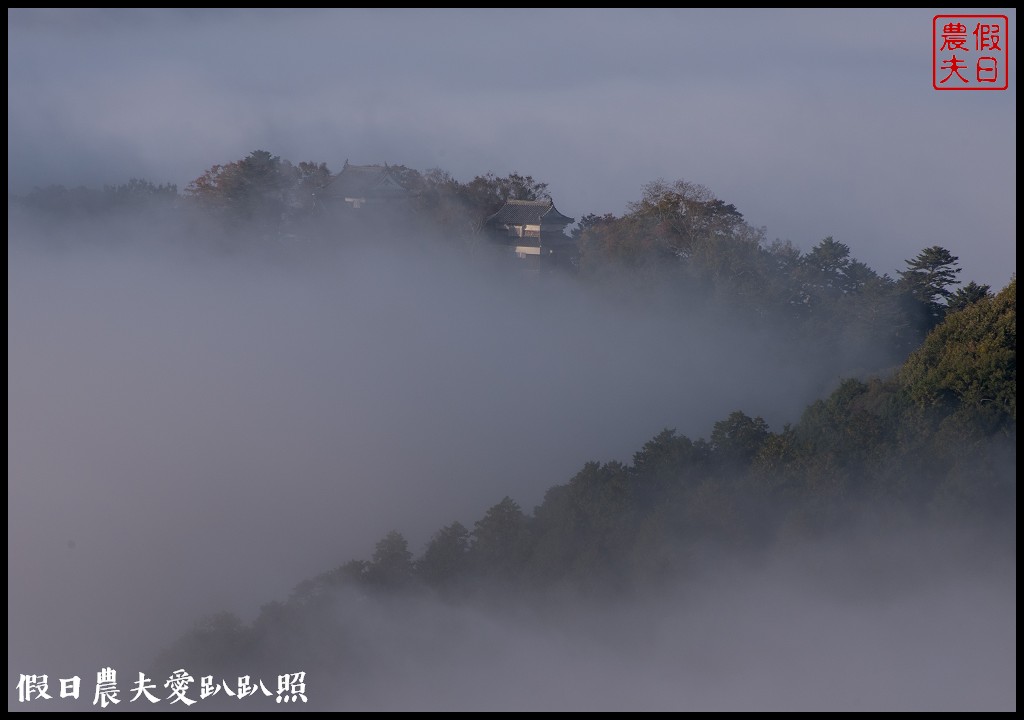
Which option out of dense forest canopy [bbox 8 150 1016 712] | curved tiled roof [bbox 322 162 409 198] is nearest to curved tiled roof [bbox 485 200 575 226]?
curved tiled roof [bbox 322 162 409 198]

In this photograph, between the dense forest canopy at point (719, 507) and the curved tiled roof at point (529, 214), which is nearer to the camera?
the dense forest canopy at point (719, 507)

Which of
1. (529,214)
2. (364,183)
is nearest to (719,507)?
(529,214)

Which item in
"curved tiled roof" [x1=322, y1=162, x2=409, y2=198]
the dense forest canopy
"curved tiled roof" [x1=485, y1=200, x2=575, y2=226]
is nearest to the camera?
the dense forest canopy

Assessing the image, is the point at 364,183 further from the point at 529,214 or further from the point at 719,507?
the point at 719,507

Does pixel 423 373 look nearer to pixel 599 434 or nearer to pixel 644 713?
pixel 599 434

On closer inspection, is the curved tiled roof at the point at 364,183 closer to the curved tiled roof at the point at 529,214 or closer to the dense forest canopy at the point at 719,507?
the curved tiled roof at the point at 529,214

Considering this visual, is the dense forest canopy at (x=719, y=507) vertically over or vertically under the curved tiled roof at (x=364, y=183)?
under

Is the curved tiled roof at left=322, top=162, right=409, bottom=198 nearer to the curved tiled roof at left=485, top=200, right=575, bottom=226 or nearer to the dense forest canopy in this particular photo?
the curved tiled roof at left=485, top=200, right=575, bottom=226

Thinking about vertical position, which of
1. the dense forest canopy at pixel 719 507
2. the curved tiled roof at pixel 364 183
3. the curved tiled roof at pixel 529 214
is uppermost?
the curved tiled roof at pixel 364 183

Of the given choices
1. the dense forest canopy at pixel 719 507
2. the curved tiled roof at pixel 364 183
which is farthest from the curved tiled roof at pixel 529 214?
the dense forest canopy at pixel 719 507

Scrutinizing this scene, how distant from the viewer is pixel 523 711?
8422mm

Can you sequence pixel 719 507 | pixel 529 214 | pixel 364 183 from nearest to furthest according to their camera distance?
1. pixel 719 507
2. pixel 529 214
3. pixel 364 183

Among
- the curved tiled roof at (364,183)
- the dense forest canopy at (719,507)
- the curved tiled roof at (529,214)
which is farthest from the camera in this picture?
the curved tiled roof at (364,183)

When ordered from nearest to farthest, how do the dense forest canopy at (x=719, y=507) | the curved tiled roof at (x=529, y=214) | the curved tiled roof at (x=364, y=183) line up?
the dense forest canopy at (x=719, y=507), the curved tiled roof at (x=529, y=214), the curved tiled roof at (x=364, y=183)
